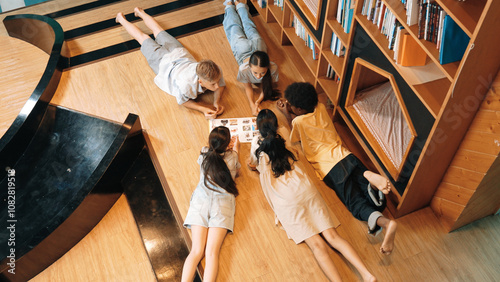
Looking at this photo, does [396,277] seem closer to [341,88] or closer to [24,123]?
[341,88]

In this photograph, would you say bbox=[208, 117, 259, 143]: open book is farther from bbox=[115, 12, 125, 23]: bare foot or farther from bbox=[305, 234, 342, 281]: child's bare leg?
bbox=[115, 12, 125, 23]: bare foot

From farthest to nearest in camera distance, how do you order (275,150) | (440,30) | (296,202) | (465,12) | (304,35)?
1. (304,35)
2. (275,150)
3. (296,202)
4. (440,30)
5. (465,12)

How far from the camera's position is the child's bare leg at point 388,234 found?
2.27m

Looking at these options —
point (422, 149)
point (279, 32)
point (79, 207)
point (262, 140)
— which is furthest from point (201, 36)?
point (422, 149)

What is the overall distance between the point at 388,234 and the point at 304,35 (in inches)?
67.3

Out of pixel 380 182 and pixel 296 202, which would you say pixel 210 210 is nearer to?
pixel 296 202

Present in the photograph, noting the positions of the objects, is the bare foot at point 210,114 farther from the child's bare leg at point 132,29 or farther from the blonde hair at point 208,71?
the child's bare leg at point 132,29

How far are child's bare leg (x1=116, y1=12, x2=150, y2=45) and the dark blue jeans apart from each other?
2.04 metres

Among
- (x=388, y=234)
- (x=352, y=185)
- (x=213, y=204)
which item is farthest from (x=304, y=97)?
(x=388, y=234)

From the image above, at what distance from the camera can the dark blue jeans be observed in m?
2.60

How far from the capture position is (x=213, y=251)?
2479 mm

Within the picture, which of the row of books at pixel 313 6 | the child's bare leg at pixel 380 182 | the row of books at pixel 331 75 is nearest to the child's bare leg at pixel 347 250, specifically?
the child's bare leg at pixel 380 182

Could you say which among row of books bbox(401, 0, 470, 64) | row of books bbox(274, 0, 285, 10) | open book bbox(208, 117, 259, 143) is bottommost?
open book bbox(208, 117, 259, 143)

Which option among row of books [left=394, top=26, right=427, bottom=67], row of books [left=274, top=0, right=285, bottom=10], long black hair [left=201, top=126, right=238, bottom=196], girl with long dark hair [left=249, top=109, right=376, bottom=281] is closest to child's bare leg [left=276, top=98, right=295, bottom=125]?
girl with long dark hair [left=249, top=109, right=376, bottom=281]
